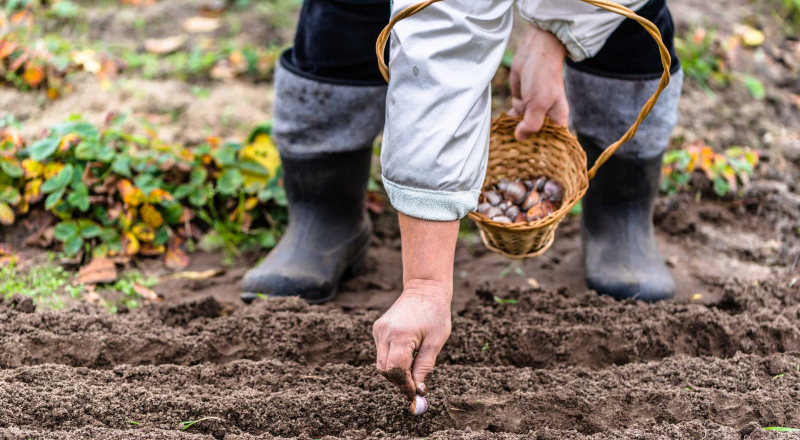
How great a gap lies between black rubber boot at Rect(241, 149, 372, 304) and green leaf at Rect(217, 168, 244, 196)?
1.02 feet

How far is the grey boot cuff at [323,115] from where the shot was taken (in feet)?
6.19

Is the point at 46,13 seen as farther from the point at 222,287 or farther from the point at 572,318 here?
the point at 572,318

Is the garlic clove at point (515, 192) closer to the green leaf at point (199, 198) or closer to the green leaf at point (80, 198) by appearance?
the green leaf at point (199, 198)

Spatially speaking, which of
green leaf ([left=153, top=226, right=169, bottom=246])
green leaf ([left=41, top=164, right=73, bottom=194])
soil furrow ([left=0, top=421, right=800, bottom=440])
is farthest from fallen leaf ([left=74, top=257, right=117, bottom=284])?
soil furrow ([left=0, top=421, right=800, bottom=440])

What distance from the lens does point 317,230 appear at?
2100 mm

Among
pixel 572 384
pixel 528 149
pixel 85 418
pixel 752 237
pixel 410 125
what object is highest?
pixel 410 125

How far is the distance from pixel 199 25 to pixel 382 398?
2721mm

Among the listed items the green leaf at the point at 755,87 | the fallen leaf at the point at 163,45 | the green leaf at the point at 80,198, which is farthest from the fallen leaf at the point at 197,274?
the green leaf at the point at 755,87

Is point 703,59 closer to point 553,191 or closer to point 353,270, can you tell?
point 553,191

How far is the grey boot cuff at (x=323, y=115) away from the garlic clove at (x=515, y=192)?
433 mm

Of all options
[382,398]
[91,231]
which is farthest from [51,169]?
[382,398]

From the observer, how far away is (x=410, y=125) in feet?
4.05

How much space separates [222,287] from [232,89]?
49.6 inches

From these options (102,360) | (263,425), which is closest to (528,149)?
(263,425)
